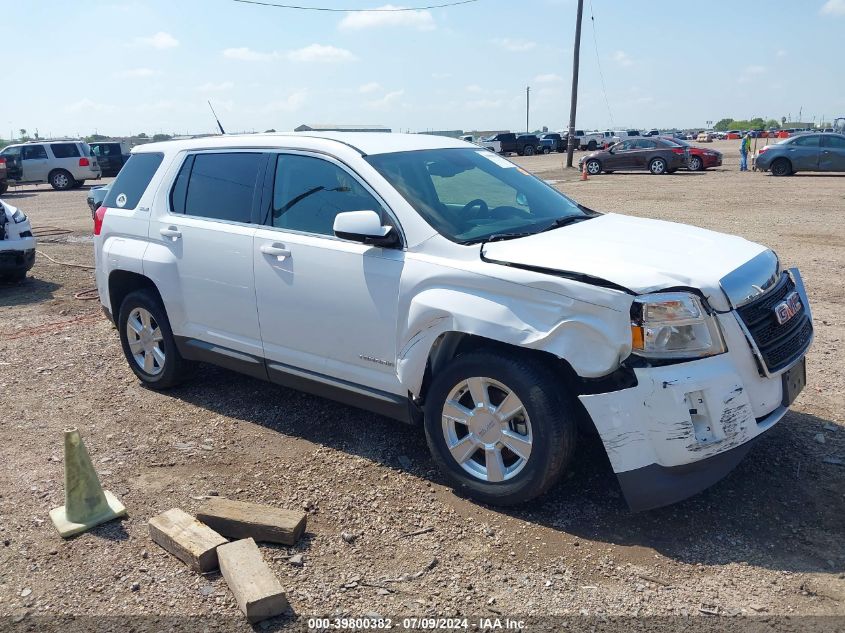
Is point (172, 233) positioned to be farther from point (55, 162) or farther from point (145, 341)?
point (55, 162)

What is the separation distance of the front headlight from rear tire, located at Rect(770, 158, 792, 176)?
83.7 ft

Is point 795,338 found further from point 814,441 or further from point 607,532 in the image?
point 607,532

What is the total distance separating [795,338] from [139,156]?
4.90 meters

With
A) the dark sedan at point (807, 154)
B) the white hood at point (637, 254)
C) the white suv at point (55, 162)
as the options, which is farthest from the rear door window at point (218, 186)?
the white suv at point (55, 162)

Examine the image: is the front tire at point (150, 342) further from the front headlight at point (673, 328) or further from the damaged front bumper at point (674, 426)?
the front headlight at point (673, 328)

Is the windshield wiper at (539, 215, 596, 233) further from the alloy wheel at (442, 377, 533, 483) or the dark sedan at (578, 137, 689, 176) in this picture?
the dark sedan at (578, 137, 689, 176)

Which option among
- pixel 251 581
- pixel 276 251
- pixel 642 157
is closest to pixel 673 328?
pixel 251 581

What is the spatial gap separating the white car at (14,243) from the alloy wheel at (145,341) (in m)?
5.17

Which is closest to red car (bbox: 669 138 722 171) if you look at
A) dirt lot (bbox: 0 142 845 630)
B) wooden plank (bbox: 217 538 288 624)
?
dirt lot (bbox: 0 142 845 630)

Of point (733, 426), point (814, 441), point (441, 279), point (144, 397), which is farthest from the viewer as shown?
point (144, 397)

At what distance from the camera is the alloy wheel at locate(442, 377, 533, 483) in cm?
376

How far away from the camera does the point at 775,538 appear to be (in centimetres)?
355

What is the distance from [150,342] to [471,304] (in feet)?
10.3

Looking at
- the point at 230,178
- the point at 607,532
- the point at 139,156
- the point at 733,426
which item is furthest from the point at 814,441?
the point at 139,156
